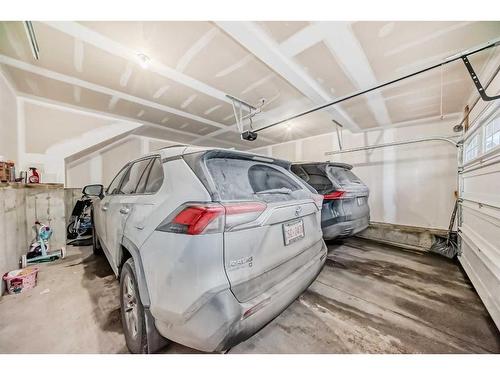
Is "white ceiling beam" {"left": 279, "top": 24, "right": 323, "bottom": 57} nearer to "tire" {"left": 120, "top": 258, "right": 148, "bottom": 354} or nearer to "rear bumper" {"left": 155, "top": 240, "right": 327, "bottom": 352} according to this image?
"rear bumper" {"left": 155, "top": 240, "right": 327, "bottom": 352}

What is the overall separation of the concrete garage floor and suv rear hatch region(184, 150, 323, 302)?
0.68 metres

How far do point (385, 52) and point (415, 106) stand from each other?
2.30 m

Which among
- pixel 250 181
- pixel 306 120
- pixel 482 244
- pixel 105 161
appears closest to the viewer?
pixel 250 181

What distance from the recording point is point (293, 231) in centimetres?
141

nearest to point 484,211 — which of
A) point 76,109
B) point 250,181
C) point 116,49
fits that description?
point 250,181

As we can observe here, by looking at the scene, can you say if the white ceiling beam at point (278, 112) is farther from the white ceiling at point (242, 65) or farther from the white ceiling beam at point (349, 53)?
the white ceiling beam at point (349, 53)

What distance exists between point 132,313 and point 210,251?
110cm

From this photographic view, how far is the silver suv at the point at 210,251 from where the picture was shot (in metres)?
1.00

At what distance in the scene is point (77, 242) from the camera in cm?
426

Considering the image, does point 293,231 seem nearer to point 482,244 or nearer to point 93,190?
point 482,244

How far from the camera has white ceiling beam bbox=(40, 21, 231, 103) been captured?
197 centimetres

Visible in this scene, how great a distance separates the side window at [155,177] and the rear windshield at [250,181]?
0.52 meters
